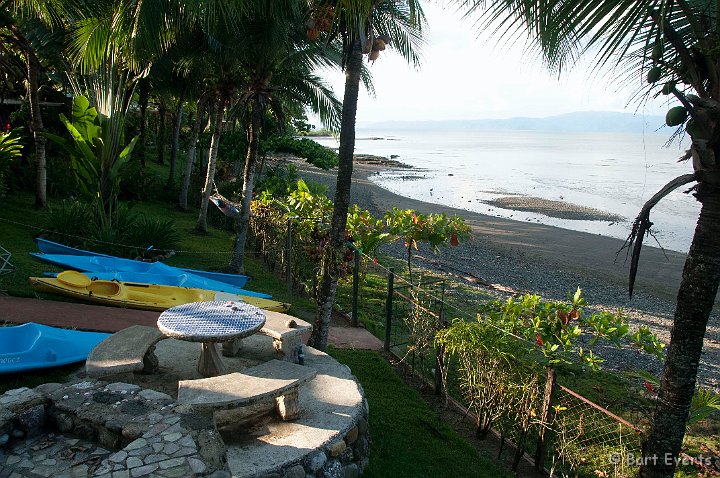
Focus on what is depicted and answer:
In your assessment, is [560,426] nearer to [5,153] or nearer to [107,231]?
[107,231]

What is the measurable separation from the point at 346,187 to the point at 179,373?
285 cm

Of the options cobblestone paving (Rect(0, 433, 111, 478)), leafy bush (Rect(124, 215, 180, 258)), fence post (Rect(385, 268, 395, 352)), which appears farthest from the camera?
leafy bush (Rect(124, 215, 180, 258))

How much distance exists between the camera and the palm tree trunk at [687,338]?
3.32m

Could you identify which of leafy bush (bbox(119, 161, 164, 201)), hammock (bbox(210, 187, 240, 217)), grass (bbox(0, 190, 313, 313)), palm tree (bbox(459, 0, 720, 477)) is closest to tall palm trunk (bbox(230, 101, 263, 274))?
grass (bbox(0, 190, 313, 313))

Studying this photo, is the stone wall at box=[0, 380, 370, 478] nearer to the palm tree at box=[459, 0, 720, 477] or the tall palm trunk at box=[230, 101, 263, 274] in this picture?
the palm tree at box=[459, 0, 720, 477]

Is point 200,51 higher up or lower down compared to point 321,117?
higher up

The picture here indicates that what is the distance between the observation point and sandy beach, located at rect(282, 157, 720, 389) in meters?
13.4

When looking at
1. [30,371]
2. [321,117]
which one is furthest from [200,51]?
[30,371]

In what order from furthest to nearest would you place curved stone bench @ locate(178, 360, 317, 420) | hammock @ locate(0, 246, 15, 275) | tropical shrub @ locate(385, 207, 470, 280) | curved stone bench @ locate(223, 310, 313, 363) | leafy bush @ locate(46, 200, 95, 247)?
1. leafy bush @ locate(46, 200, 95, 247)
2. tropical shrub @ locate(385, 207, 470, 280)
3. hammock @ locate(0, 246, 15, 275)
4. curved stone bench @ locate(223, 310, 313, 363)
5. curved stone bench @ locate(178, 360, 317, 420)

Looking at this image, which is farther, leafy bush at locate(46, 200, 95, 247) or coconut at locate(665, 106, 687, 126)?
leafy bush at locate(46, 200, 95, 247)

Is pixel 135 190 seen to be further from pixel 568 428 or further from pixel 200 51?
pixel 568 428

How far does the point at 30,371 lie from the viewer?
575cm

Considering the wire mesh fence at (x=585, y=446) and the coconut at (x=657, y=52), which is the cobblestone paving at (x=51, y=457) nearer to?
the wire mesh fence at (x=585, y=446)

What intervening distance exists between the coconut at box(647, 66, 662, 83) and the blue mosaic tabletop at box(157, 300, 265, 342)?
3696 mm
